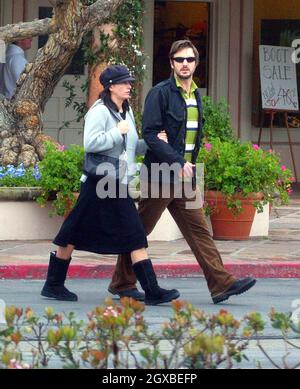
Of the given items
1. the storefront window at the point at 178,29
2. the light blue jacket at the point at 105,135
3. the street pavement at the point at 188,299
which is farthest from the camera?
the storefront window at the point at 178,29

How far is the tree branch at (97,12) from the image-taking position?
13.2 meters

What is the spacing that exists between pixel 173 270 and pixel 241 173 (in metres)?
1.66

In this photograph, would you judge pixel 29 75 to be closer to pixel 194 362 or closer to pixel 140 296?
pixel 140 296

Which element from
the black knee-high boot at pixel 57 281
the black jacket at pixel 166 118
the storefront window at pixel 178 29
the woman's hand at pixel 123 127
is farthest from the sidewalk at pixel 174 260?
the storefront window at pixel 178 29

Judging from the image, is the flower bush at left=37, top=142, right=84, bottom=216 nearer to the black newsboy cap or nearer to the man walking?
the man walking

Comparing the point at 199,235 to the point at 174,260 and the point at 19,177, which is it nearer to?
the point at 174,260

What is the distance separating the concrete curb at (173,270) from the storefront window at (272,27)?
23.6 feet

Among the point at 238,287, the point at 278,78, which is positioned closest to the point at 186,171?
the point at 238,287

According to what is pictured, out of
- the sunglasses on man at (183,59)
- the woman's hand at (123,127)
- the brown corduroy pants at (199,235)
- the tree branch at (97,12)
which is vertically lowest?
the brown corduroy pants at (199,235)

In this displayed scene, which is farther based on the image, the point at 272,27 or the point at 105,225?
the point at 272,27

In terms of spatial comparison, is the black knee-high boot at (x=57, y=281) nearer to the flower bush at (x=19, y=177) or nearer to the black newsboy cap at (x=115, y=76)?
the black newsboy cap at (x=115, y=76)

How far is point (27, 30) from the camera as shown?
523 inches

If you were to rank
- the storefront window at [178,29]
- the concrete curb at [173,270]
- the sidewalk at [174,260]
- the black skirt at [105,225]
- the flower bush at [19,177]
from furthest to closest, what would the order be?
1. the storefront window at [178,29]
2. the flower bush at [19,177]
3. the sidewalk at [174,260]
4. the concrete curb at [173,270]
5. the black skirt at [105,225]
